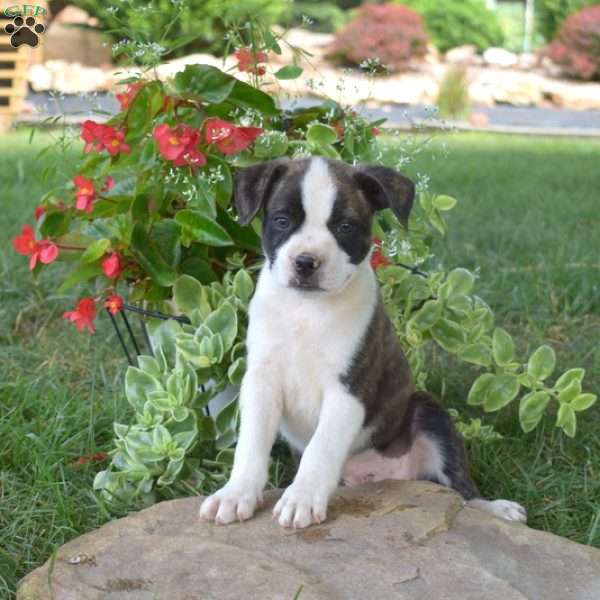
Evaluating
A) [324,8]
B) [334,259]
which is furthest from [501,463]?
[324,8]

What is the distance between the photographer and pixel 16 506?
3.38 m

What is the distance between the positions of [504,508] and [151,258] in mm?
1483

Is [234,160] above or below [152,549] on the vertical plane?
above

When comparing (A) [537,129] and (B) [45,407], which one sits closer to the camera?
(B) [45,407]

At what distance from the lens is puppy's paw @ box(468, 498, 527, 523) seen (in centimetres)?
335

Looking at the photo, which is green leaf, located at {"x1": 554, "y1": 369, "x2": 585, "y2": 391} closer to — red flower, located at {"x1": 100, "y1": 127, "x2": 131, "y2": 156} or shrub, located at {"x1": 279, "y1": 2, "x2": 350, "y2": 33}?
red flower, located at {"x1": 100, "y1": 127, "x2": 131, "y2": 156}

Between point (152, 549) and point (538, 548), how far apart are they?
43.1 inches

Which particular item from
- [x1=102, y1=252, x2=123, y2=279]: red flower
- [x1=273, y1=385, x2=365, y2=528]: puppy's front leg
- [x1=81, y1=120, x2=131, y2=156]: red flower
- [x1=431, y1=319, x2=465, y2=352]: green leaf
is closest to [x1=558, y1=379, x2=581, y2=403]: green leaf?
[x1=431, y1=319, x2=465, y2=352]: green leaf

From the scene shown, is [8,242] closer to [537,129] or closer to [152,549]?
[152,549]

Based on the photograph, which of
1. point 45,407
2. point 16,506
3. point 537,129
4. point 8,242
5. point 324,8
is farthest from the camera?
point 324,8

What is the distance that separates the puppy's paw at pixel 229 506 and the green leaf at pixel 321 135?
1.36m

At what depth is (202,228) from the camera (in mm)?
3521

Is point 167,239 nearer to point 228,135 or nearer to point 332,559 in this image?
point 228,135

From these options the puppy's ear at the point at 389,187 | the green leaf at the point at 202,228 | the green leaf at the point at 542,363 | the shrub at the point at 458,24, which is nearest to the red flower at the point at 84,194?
the green leaf at the point at 202,228
